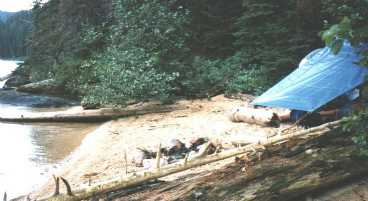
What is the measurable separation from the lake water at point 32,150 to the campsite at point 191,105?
6cm

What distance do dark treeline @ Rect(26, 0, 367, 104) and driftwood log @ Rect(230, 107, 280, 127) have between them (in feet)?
8.74

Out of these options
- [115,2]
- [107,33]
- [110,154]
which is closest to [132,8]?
[115,2]

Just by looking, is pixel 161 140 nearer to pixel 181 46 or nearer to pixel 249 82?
pixel 249 82

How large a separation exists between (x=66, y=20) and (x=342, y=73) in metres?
18.7

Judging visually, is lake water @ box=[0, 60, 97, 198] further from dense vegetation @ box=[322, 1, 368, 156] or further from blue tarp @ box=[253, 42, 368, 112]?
dense vegetation @ box=[322, 1, 368, 156]

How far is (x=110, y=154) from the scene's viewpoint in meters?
9.57

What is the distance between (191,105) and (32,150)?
5.27 meters

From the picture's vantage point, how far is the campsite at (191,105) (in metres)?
5.66

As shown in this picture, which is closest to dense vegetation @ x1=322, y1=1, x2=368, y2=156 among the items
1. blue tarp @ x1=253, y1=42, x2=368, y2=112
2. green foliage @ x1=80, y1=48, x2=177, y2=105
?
blue tarp @ x1=253, y1=42, x2=368, y2=112

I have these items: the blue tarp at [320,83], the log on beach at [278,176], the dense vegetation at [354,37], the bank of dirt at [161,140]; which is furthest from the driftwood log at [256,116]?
the dense vegetation at [354,37]

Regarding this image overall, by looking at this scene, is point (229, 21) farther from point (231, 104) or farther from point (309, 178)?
point (309, 178)

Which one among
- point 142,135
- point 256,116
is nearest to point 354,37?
point 256,116

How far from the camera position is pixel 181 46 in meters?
18.2

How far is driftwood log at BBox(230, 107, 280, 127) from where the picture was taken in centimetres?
1042
